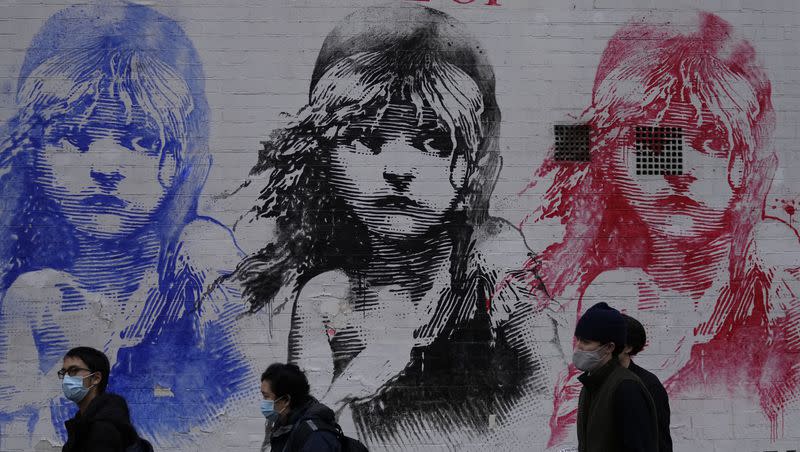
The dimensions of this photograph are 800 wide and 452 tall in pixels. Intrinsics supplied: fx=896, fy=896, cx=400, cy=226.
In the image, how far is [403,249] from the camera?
7988mm

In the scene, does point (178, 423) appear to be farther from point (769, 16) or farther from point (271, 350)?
point (769, 16)

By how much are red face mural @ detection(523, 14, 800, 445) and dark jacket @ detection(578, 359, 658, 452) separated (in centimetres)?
386

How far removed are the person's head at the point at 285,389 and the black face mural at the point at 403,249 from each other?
124 inches

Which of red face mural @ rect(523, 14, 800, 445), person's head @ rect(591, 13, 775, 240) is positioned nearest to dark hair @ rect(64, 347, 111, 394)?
red face mural @ rect(523, 14, 800, 445)

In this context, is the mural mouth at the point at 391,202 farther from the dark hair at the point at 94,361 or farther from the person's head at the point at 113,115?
the dark hair at the point at 94,361

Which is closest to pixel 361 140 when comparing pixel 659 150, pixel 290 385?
pixel 659 150

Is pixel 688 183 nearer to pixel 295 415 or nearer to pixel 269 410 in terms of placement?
pixel 269 410

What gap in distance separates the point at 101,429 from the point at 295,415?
94cm

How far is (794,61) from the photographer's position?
8336 mm

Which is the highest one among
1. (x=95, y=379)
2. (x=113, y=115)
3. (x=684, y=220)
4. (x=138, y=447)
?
(x=113, y=115)

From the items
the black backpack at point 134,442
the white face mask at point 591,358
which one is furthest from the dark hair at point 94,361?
the white face mask at point 591,358

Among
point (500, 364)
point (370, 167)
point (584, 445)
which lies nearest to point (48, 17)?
point (370, 167)

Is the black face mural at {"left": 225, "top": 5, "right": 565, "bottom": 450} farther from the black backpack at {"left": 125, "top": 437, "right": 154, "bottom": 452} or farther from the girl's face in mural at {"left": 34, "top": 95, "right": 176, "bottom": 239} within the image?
the black backpack at {"left": 125, "top": 437, "right": 154, "bottom": 452}

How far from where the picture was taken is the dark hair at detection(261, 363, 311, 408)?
467 centimetres
